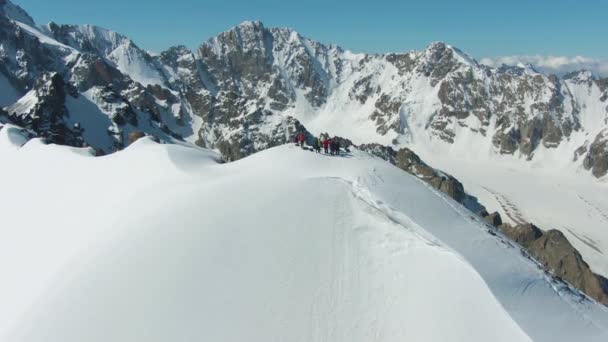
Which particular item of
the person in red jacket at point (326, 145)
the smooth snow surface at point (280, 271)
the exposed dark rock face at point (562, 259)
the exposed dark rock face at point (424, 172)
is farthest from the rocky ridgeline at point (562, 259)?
the smooth snow surface at point (280, 271)

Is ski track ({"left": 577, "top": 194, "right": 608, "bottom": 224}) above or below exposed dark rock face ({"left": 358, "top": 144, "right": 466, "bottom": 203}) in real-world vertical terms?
below

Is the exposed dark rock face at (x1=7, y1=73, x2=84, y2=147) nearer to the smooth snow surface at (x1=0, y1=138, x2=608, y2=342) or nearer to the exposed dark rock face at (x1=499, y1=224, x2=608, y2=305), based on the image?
the smooth snow surface at (x1=0, y1=138, x2=608, y2=342)

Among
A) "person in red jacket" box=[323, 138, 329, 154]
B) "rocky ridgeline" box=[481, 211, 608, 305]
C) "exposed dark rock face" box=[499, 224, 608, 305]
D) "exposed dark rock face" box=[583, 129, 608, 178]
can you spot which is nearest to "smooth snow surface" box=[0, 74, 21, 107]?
"person in red jacket" box=[323, 138, 329, 154]

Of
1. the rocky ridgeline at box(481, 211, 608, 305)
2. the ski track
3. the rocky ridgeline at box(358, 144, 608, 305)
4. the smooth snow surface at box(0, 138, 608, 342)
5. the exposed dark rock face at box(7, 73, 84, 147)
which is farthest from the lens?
the ski track

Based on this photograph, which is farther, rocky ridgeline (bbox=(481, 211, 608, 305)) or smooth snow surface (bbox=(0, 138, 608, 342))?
rocky ridgeline (bbox=(481, 211, 608, 305))

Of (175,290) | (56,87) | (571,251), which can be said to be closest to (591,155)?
(571,251)

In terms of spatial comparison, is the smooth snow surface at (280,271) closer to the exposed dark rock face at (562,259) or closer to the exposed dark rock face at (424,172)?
the exposed dark rock face at (562,259)

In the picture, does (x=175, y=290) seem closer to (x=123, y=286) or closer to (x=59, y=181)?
(x=123, y=286)
